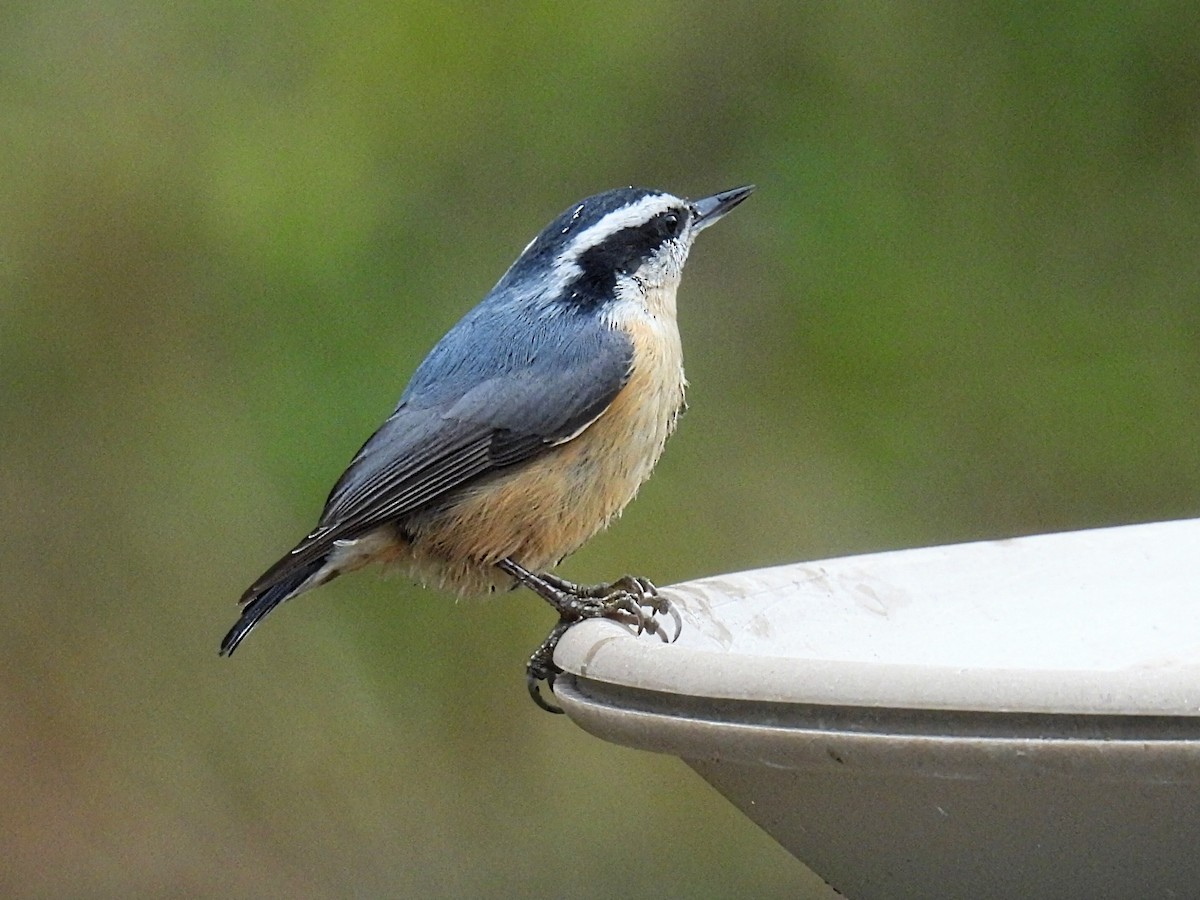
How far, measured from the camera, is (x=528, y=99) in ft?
13.3

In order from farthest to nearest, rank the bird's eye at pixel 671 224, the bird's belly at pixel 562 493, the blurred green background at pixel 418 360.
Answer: the blurred green background at pixel 418 360, the bird's eye at pixel 671 224, the bird's belly at pixel 562 493

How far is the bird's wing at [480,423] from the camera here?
8.59 ft

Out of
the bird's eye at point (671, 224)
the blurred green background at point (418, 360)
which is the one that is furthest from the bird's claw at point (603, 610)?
the blurred green background at point (418, 360)

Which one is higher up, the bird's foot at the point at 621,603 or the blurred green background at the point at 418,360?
the blurred green background at the point at 418,360

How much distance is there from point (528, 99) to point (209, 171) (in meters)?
0.73

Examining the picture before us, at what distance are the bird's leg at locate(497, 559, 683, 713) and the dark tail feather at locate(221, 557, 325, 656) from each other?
0.30 m

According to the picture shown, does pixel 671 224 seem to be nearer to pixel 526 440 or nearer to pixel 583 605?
pixel 526 440

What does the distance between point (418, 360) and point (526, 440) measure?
50.8 inches

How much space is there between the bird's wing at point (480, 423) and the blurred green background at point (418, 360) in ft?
3.63

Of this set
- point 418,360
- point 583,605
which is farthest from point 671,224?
point 418,360

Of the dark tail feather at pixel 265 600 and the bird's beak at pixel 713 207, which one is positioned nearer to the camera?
the dark tail feather at pixel 265 600

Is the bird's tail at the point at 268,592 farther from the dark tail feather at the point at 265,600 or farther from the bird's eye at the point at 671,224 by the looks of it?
the bird's eye at the point at 671,224

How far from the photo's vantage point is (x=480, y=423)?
8.77ft

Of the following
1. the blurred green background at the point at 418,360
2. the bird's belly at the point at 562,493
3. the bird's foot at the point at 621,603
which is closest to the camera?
the bird's foot at the point at 621,603
